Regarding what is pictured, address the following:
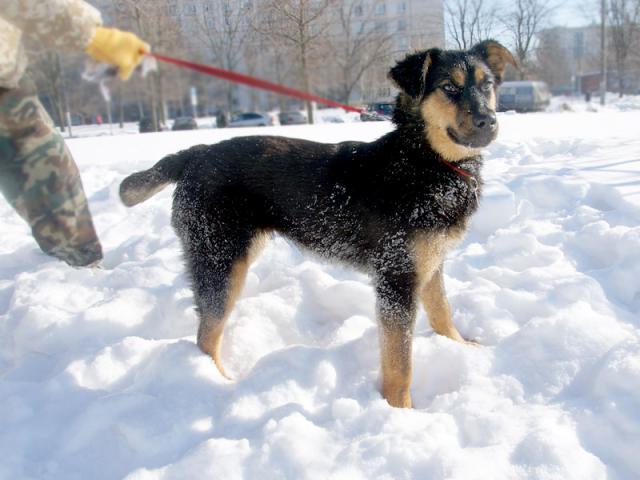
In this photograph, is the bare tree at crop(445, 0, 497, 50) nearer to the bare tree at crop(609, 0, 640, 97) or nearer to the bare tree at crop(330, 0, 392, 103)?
the bare tree at crop(330, 0, 392, 103)

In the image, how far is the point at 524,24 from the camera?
543 centimetres

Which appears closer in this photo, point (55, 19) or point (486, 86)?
point (55, 19)

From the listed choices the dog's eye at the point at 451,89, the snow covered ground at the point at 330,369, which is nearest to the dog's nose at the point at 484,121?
the dog's eye at the point at 451,89

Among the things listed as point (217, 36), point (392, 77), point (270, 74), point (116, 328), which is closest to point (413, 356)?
point (392, 77)

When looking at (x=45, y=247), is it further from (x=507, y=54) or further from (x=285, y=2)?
(x=507, y=54)

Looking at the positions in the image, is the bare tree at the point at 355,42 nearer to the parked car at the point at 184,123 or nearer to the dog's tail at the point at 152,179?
the dog's tail at the point at 152,179

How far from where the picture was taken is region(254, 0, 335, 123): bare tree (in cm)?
400

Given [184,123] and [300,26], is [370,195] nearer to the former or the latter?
[300,26]

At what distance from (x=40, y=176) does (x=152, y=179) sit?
3.42 feet

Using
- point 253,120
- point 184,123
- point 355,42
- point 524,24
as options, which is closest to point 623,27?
point 253,120

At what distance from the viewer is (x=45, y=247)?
252 cm

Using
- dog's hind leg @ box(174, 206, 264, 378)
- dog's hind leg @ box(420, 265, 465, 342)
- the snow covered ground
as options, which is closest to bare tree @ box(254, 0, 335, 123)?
dog's hind leg @ box(174, 206, 264, 378)

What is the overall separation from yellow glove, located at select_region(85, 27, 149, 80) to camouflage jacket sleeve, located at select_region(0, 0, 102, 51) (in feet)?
0.13

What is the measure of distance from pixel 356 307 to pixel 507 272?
137cm
